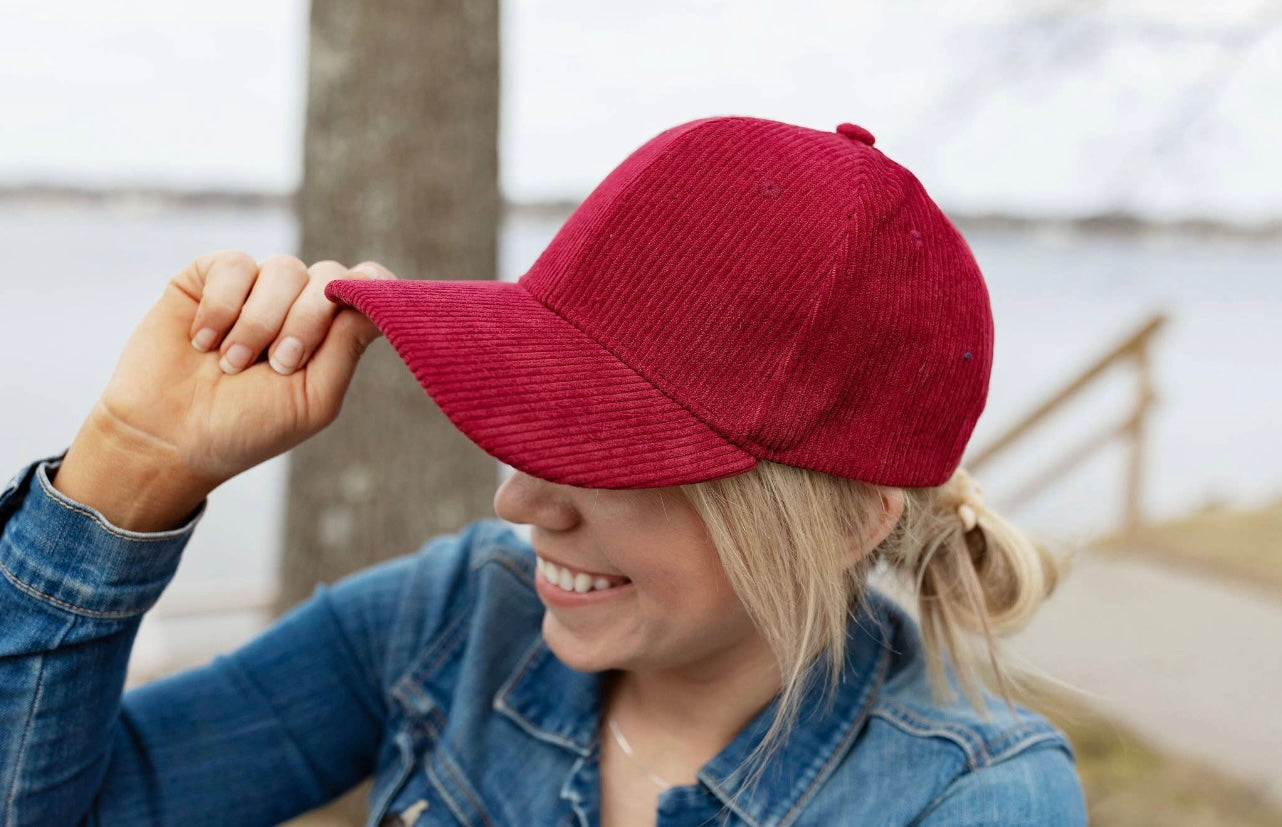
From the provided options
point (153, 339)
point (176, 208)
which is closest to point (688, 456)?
point (153, 339)

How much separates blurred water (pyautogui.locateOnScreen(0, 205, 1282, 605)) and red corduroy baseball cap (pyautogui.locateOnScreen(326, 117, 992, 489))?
174 centimetres

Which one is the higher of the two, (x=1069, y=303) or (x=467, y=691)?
(x=467, y=691)

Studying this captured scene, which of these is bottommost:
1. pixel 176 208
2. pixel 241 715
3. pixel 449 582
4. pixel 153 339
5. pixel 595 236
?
pixel 176 208

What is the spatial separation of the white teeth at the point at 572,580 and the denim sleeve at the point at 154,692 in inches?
12.7

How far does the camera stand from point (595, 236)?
3.79ft

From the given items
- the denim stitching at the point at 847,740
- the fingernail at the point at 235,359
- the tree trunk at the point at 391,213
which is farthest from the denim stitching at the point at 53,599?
the tree trunk at the point at 391,213

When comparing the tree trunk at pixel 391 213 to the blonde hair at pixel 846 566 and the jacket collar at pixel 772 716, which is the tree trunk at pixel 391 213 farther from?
the blonde hair at pixel 846 566

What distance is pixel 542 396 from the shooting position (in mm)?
1059

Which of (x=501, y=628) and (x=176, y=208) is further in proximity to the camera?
(x=176, y=208)

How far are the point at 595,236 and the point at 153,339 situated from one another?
1.70ft

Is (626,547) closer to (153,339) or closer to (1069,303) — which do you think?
(153,339)

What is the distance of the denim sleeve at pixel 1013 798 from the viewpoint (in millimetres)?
1187

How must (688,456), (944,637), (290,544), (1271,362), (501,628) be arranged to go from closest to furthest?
(688,456) < (944,637) < (501,628) < (290,544) < (1271,362)

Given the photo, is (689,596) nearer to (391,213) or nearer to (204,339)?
(204,339)
